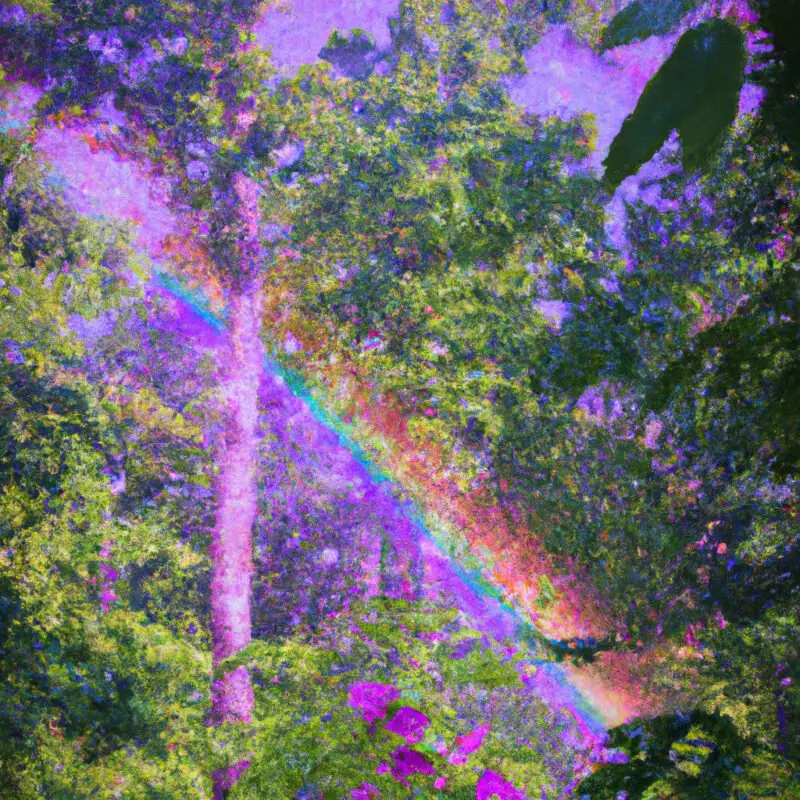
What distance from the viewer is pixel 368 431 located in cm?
200

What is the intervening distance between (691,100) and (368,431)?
1265mm

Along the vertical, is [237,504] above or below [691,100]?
below

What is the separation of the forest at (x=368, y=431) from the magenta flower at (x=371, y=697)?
0.01 meters

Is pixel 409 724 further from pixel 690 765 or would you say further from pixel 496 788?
pixel 690 765

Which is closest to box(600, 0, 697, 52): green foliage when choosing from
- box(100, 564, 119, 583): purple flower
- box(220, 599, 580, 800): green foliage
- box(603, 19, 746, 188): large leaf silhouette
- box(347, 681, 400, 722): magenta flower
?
box(603, 19, 746, 188): large leaf silhouette

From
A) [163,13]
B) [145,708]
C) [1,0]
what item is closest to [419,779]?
[145,708]

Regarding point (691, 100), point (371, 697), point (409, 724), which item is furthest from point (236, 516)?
point (691, 100)

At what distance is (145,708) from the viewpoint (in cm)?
200

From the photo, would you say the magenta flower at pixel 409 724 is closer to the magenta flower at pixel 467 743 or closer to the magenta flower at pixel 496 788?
the magenta flower at pixel 467 743

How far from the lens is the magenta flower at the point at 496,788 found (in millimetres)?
1952

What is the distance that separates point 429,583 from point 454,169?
121cm

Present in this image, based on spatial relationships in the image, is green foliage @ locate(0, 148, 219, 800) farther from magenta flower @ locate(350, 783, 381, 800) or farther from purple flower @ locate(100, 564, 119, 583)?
magenta flower @ locate(350, 783, 381, 800)

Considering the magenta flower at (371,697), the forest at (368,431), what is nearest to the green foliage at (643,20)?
the forest at (368,431)

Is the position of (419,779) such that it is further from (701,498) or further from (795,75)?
(795,75)
